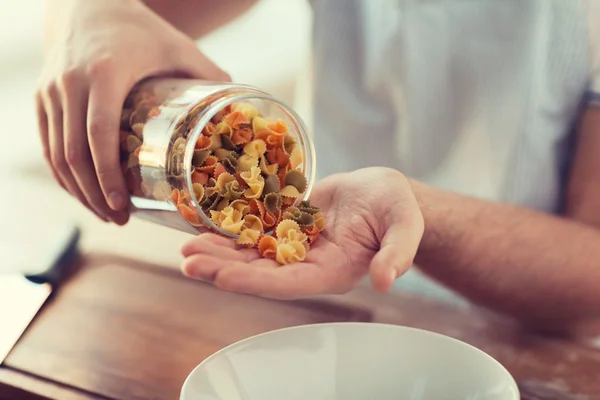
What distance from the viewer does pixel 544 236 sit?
67cm

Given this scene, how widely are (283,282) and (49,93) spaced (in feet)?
1.05

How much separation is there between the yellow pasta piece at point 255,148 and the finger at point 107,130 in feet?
0.35

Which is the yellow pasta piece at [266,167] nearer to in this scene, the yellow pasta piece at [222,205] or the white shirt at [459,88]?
the yellow pasta piece at [222,205]

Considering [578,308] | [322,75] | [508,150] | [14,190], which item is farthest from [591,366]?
[14,190]

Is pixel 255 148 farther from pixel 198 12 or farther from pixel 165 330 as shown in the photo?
pixel 198 12

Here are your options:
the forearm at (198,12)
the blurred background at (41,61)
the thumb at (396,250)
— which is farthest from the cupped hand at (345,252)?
the blurred background at (41,61)

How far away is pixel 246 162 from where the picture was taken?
53 cm

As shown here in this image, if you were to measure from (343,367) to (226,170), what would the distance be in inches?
7.7

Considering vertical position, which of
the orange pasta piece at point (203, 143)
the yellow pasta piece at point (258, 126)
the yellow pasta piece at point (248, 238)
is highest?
the yellow pasta piece at point (258, 126)

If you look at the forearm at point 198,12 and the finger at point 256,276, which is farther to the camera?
the forearm at point 198,12

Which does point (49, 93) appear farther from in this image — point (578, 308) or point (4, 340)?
point (578, 308)

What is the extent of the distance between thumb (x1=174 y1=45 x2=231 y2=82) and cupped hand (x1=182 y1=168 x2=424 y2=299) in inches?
7.3

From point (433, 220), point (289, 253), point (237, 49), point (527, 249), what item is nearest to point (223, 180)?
point (289, 253)

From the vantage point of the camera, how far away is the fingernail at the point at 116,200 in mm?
562
